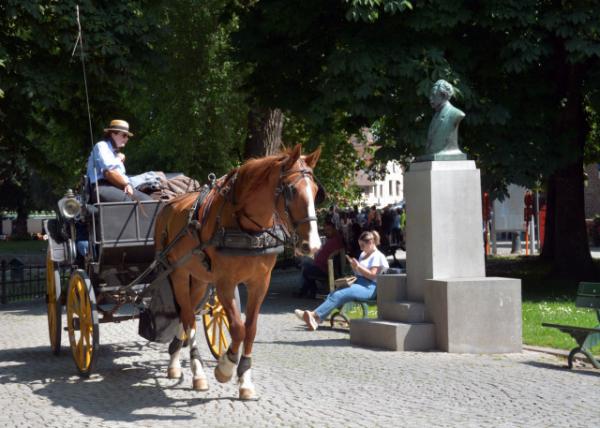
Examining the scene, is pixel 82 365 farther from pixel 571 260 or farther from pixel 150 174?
pixel 571 260

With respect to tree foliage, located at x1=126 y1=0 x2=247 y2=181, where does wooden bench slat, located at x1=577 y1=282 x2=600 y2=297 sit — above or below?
below

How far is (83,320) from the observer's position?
9.88 m

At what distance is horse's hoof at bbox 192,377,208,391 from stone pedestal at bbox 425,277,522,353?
11.9ft

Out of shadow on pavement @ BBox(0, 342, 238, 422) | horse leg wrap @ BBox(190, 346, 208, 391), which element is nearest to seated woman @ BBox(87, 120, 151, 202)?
shadow on pavement @ BBox(0, 342, 238, 422)

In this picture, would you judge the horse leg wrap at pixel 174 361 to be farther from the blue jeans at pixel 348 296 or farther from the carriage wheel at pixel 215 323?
the blue jeans at pixel 348 296

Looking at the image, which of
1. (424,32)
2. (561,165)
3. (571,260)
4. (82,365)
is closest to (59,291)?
(82,365)

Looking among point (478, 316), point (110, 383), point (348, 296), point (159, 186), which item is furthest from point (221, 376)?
point (348, 296)

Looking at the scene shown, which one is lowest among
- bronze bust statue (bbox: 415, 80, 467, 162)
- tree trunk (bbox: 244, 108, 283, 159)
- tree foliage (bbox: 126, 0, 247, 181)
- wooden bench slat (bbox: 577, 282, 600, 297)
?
wooden bench slat (bbox: 577, 282, 600, 297)

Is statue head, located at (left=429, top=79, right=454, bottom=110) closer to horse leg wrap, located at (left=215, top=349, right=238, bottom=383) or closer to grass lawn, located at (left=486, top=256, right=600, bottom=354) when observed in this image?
grass lawn, located at (left=486, top=256, right=600, bottom=354)

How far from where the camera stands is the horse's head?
7547mm

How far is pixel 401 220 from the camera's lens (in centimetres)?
4156

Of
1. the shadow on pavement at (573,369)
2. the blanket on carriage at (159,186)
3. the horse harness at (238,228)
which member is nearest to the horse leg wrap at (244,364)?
the horse harness at (238,228)

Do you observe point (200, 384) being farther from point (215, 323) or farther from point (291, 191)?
point (291, 191)

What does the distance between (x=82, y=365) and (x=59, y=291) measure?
1.59 metres
